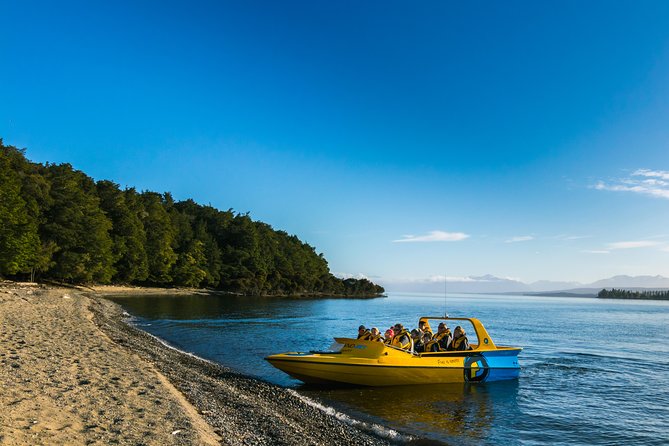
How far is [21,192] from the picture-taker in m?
53.4

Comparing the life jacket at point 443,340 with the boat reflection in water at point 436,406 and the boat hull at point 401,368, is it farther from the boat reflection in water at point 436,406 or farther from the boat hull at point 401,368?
the boat reflection in water at point 436,406

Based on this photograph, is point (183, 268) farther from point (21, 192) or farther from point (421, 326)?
point (421, 326)

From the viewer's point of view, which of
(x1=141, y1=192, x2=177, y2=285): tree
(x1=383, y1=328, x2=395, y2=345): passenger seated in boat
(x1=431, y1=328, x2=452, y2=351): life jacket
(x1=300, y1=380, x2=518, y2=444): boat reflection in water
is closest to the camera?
(x1=300, y1=380, x2=518, y2=444): boat reflection in water

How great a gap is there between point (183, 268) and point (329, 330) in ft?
198

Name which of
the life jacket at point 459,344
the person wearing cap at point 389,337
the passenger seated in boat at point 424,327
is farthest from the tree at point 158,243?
the life jacket at point 459,344

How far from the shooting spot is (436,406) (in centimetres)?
1541

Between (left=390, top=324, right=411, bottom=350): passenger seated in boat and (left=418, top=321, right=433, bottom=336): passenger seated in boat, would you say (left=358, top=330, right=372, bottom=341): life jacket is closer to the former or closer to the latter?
(left=390, top=324, right=411, bottom=350): passenger seated in boat

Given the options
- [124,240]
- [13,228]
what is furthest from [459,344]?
[124,240]

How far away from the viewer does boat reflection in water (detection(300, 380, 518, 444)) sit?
12906 millimetres

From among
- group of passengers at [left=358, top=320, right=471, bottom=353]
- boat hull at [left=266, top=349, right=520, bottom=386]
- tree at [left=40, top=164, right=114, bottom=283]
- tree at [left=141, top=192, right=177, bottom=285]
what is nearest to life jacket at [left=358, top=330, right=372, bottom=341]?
group of passengers at [left=358, top=320, right=471, bottom=353]

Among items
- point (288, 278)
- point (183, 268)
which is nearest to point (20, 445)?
point (183, 268)

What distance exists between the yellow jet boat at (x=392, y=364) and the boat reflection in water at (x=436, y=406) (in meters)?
0.37

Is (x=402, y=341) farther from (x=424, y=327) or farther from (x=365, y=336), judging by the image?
(x=424, y=327)

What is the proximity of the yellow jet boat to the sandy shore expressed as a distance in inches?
51.4
